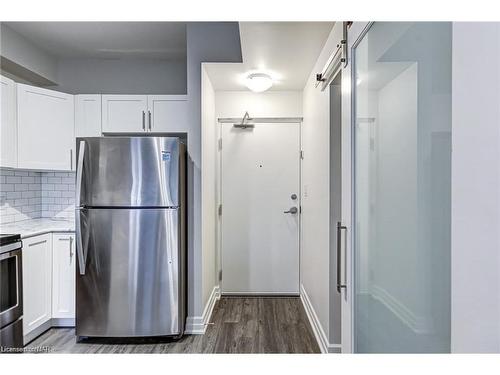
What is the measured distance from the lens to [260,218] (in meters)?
3.60

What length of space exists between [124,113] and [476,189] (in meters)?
3.15

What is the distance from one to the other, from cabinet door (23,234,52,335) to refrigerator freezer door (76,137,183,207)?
63 centimetres

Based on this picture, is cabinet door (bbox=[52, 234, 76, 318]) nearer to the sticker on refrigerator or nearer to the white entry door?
the sticker on refrigerator

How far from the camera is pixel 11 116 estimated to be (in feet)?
8.80

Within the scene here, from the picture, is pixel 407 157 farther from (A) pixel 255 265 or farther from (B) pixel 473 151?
(A) pixel 255 265

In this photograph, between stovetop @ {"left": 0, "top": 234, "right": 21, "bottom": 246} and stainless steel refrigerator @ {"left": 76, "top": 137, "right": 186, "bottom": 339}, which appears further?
stainless steel refrigerator @ {"left": 76, "top": 137, "right": 186, "bottom": 339}

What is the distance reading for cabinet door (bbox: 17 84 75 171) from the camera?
279 centimetres

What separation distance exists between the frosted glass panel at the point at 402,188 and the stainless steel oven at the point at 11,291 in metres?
2.24

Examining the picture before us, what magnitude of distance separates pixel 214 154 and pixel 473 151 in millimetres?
3018

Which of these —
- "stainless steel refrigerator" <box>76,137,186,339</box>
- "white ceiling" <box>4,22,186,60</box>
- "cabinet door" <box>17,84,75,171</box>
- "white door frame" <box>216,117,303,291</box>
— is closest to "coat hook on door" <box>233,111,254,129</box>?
"white door frame" <box>216,117,303,291</box>

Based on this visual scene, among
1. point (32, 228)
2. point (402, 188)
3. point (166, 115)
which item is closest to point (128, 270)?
point (32, 228)

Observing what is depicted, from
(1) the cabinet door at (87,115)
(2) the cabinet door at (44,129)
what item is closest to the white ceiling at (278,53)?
(1) the cabinet door at (87,115)

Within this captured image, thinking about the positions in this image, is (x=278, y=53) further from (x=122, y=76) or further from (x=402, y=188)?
(x=122, y=76)
